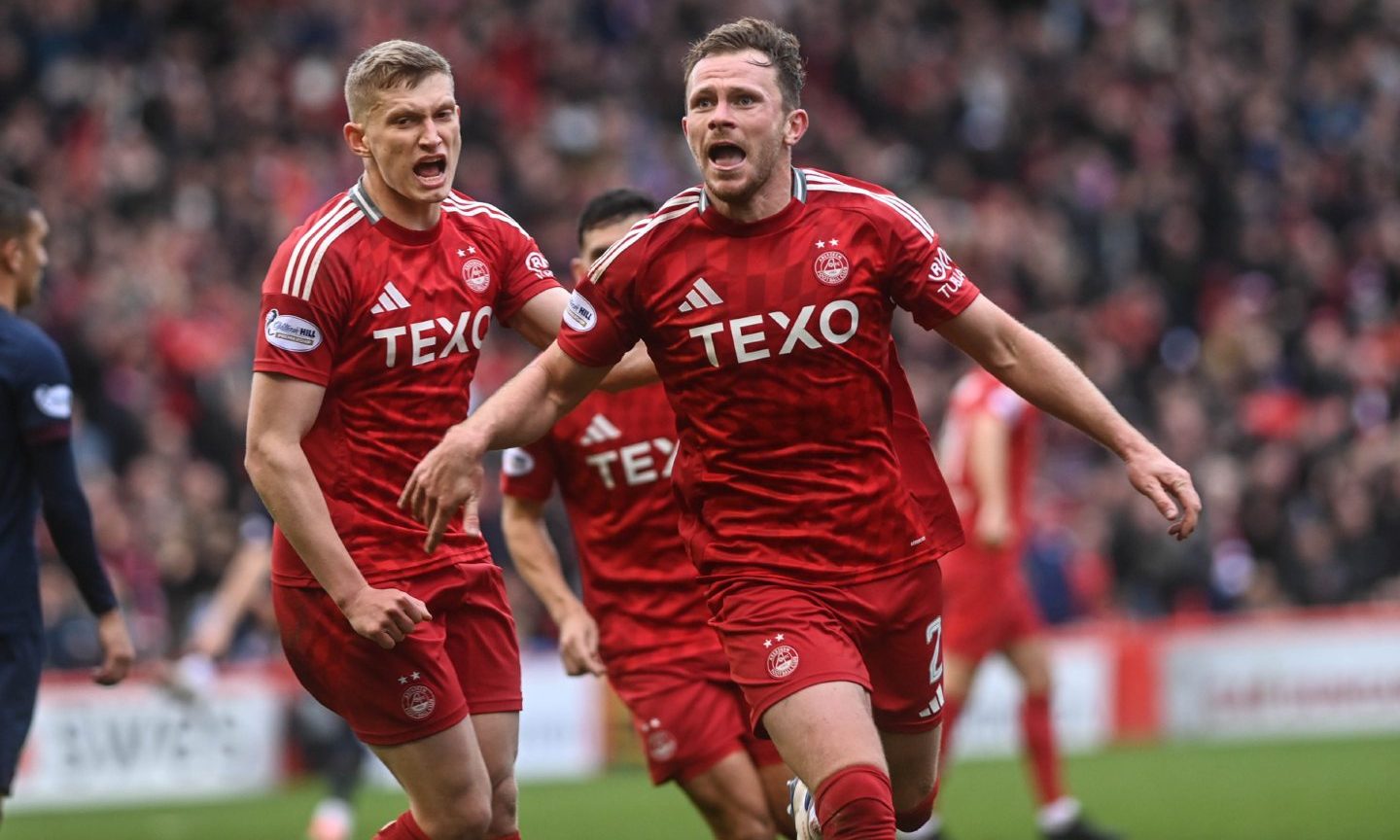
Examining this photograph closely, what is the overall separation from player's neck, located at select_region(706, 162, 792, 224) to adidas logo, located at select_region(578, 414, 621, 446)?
5.45 ft

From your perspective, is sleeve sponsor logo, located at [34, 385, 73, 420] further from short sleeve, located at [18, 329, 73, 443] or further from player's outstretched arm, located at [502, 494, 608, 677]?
player's outstretched arm, located at [502, 494, 608, 677]

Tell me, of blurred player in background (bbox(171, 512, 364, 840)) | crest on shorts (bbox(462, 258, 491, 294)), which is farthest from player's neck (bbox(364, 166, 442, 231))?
blurred player in background (bbox(171, 512, 364, 840))

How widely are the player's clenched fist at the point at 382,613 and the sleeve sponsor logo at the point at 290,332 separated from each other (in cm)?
76

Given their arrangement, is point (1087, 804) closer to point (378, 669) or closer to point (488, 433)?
point (378, 669)

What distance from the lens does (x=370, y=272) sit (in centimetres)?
642

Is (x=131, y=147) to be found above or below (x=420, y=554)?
above

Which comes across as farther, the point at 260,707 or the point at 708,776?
the point at 260,707

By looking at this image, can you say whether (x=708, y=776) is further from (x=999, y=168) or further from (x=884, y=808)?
(x=999, y=168)

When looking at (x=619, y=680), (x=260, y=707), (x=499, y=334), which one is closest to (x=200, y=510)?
(x=260, y=707)

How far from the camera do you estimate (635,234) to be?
6398 millimetres

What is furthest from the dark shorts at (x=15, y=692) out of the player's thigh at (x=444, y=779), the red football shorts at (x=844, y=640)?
the red football shorts at (x=844, y=640)

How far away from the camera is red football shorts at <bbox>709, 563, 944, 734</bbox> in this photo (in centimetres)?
617

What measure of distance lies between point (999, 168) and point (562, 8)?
5132 mm

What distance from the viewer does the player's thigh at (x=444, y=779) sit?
6.45m
